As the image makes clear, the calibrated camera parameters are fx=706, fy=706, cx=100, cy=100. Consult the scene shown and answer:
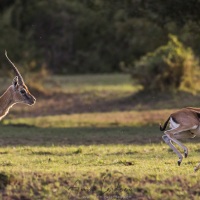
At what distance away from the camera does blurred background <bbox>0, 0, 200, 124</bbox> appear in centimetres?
2280

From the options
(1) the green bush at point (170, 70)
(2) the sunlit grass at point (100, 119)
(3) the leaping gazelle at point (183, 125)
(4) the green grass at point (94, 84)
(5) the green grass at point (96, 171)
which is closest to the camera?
(5) the green grass at point (96, 171)

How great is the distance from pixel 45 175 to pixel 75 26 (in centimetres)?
3321

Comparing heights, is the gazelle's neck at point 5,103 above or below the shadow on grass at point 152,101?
above

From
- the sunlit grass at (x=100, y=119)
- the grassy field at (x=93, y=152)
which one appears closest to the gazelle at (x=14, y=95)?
the grassy field at (x=93, y=152)

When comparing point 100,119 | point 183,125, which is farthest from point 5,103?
point 100,119

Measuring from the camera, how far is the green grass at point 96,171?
10.0 metres

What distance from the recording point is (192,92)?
26266 mm

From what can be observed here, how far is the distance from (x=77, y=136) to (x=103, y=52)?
25.2m

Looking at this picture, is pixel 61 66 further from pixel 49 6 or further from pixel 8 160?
pixel 8 160

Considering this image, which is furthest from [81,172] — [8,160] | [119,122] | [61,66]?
[61,66]

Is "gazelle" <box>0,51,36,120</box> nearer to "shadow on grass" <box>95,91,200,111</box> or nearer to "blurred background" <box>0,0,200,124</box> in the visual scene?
"blurred background" <box>0,0,200,124</box>

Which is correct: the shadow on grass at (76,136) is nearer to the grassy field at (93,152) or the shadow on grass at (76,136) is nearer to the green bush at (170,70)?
the grassy field at (93,152)

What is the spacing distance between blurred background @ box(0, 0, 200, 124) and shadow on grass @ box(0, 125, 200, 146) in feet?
13.2

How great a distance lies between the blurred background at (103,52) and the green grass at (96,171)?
7.31 m
